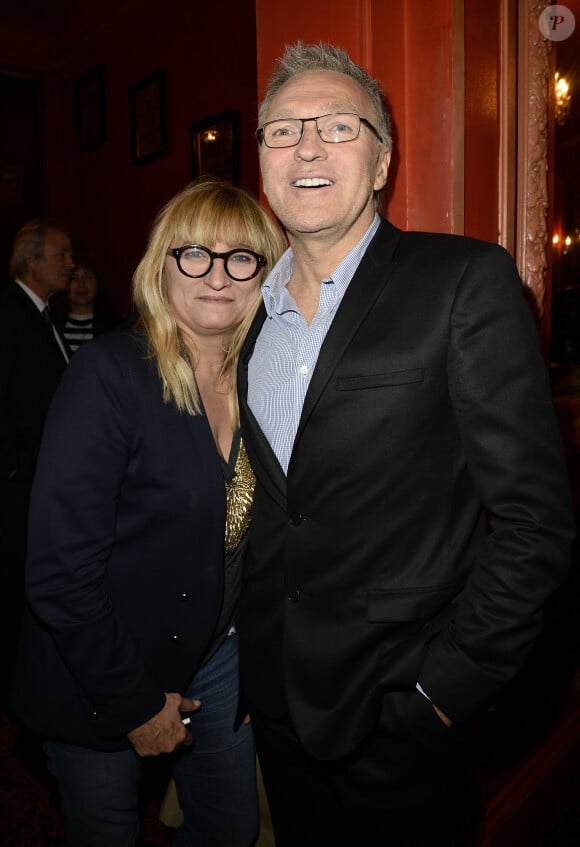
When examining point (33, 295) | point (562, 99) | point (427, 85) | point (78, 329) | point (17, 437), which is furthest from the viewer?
point (78, 329)

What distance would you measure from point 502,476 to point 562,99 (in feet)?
4.83

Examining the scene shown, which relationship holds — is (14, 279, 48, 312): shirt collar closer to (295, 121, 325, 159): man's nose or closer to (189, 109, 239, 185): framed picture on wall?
(189, 109, 239, 185): framed picture on wall

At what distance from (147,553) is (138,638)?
0.19 m

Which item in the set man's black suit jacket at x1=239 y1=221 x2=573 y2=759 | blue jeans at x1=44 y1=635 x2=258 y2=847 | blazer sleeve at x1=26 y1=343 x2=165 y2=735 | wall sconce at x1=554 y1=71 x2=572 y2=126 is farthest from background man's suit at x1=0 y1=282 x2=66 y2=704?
wall sconce at x1=554 y1=71 x2=572 y2=126

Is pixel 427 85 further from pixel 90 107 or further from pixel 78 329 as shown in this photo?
pixel 90 107

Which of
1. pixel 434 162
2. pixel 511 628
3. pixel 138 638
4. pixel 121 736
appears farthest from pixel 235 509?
pixel 434 162

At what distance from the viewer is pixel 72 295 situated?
4633 mm

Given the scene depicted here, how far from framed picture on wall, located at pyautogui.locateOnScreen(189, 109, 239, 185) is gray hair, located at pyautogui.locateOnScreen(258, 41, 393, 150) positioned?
2.98 m

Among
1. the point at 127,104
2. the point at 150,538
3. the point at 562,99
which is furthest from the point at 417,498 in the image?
the point at 127,104

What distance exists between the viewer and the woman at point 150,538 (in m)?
1.32

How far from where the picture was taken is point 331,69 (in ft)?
4.38

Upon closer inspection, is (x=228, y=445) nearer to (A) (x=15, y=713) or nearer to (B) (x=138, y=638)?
(B) (x=138, y=638)

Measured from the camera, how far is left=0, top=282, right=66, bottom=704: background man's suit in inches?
117

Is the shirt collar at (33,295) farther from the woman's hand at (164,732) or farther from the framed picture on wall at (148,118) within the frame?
the woman's hand at (164,732)
